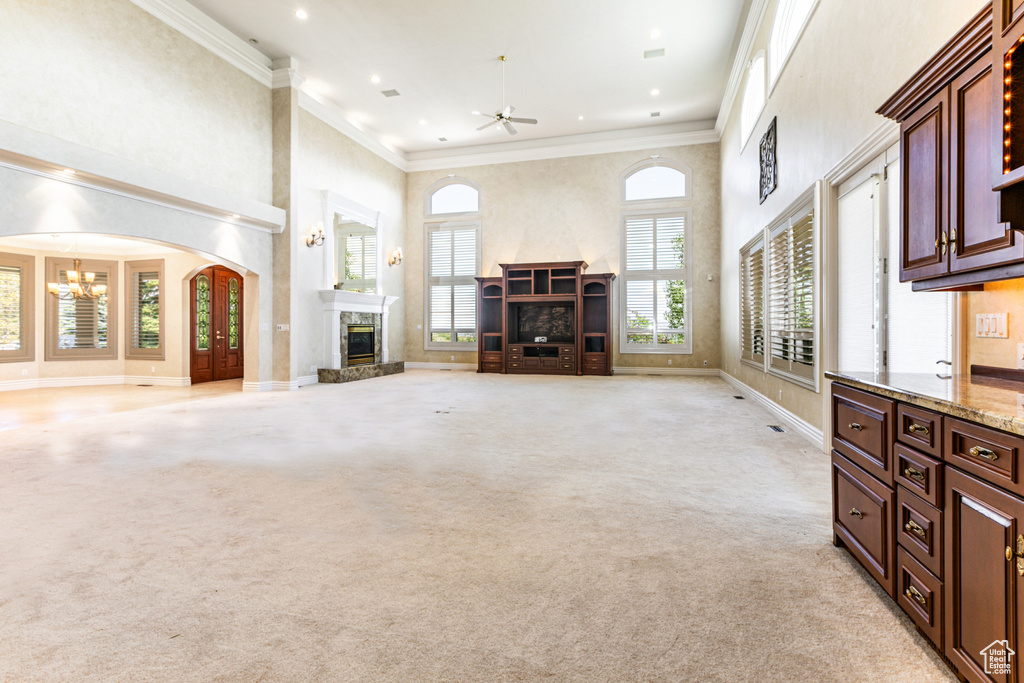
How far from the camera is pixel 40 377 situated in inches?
360

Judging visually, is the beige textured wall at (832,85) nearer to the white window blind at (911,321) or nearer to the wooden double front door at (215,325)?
the white window blind at (911,321)

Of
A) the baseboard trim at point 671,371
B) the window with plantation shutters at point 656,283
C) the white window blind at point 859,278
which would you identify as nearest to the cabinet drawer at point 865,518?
the white window blind at point 859,278

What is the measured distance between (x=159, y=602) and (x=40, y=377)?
10.1 m

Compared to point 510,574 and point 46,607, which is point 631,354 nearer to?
point 510,574

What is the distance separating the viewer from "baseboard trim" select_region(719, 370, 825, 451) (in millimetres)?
4434

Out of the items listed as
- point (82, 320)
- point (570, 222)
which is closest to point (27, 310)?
point (82, 320)

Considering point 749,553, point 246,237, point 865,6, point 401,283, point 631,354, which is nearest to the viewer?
point 749,553

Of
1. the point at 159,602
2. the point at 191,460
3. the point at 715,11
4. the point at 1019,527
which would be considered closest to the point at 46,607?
the point at 159,602

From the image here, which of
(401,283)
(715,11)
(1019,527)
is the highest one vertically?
(715,11)

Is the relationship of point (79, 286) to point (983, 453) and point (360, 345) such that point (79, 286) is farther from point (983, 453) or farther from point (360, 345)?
point (983, 453)

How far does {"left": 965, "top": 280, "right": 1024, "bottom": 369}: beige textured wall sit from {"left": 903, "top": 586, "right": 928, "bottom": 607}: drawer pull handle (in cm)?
113

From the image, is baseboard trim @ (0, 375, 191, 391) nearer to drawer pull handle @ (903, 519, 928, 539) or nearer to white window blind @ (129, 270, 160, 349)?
white window blind @ (129, 270, 160, 349)

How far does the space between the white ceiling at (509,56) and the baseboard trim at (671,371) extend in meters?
5.21

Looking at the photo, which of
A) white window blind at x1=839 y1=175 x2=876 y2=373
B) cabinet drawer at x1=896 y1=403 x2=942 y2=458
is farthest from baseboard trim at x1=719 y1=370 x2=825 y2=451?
cabinet drawer at x1=896 y1=403 x2=942 y2=458
